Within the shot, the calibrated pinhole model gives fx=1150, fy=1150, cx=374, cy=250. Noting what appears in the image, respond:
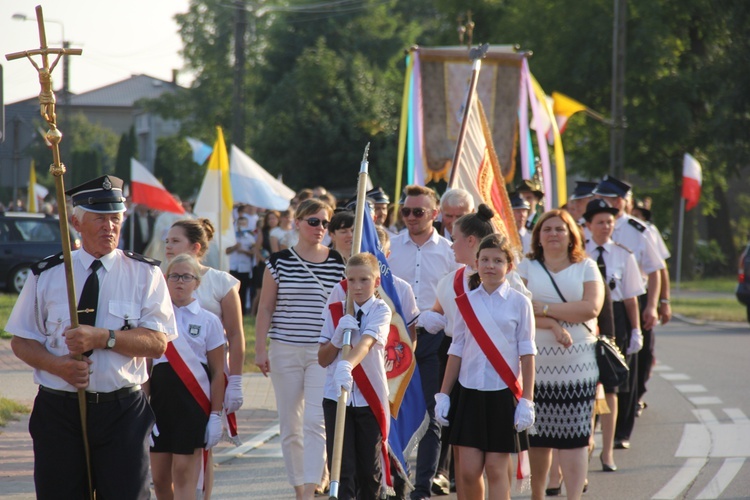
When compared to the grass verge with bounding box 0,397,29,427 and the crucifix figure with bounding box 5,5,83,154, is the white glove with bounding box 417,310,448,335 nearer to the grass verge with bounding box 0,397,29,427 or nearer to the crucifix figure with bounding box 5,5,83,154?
the crucifix figure with bounding box 5,5,83,154

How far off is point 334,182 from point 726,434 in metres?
35.8

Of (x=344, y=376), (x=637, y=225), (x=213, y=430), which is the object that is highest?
(x=637, y=225)

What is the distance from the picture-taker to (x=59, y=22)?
118ft

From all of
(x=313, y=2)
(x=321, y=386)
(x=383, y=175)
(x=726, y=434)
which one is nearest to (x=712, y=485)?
(x=726, y=434)

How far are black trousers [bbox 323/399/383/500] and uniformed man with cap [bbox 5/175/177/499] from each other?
1.57 metres

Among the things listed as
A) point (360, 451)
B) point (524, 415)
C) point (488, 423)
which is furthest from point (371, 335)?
point (524, 415)

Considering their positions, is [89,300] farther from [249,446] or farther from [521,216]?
[521,216]

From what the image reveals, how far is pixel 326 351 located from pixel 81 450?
1.79 metres

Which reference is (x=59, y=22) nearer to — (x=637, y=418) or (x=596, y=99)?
(x=596, y=99)

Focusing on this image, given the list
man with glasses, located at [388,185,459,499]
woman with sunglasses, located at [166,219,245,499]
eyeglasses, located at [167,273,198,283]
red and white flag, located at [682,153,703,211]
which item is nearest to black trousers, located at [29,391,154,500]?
eyeglasses, located at [167,273,198,283]

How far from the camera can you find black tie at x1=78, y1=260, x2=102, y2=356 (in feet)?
15.5

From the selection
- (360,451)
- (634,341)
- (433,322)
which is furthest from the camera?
(634,341)

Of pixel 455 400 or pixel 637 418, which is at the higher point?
pixel 455 400

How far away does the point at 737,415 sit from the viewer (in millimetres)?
10898
